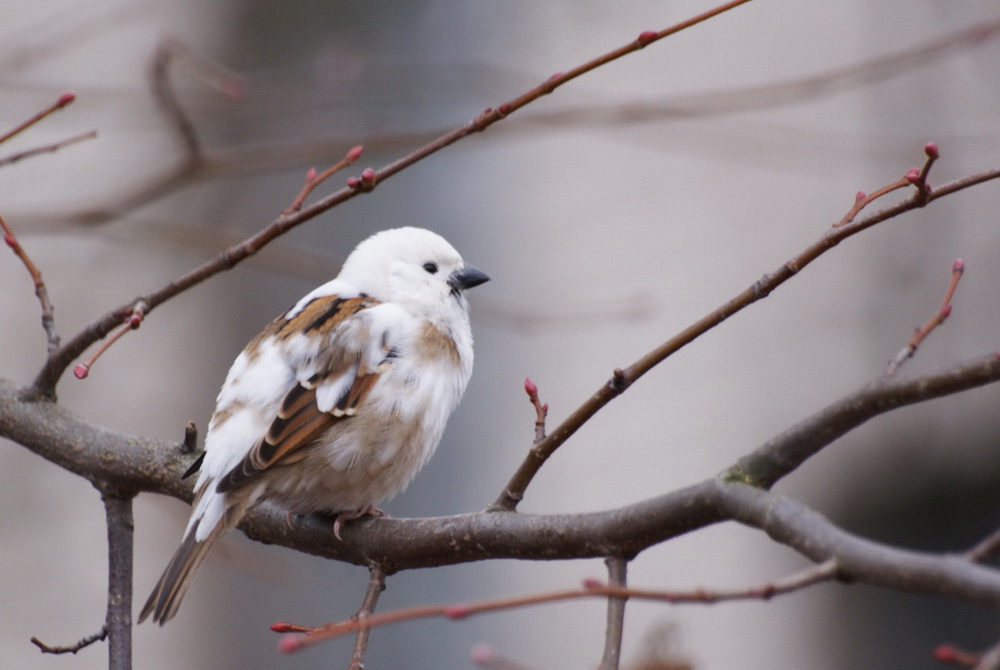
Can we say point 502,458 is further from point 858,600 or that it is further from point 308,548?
point 308,548

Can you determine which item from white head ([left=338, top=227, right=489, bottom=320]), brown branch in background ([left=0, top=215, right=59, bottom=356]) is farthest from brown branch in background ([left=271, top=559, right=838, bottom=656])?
white head ([left=338, top=227, right=489, bottom=320])

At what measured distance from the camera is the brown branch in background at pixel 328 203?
231cm

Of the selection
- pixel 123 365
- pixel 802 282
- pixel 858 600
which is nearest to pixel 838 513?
pixel 858 600

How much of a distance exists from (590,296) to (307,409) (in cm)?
436

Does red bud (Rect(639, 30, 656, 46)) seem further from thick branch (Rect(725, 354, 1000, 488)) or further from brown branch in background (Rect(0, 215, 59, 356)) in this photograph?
brown branch in background (Rect(0, 215, 59, 356))

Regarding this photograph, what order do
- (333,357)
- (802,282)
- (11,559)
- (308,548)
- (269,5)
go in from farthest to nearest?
(269,5) < (802,282) < (11,559) < (333,357) < (308,548)

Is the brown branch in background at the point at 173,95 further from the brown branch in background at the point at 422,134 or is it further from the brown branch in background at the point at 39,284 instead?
the brown branch in background at the point at 39,284

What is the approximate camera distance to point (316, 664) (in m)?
7.16

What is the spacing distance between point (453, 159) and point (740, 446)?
2.72 metres

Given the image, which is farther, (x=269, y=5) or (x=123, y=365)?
(x=269, y=5)

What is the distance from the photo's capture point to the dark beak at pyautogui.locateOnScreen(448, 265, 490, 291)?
3.95 metres

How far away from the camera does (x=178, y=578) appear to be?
2834mm

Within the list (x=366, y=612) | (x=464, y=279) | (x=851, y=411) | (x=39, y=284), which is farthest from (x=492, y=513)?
(x=464, y=279)

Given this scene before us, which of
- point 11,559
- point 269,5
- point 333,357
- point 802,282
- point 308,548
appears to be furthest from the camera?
point 269,5
